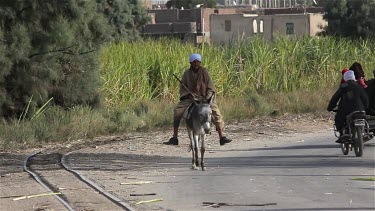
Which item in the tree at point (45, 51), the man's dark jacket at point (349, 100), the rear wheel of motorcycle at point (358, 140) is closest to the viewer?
the rear wheel of motorcycle at point (358, 140)

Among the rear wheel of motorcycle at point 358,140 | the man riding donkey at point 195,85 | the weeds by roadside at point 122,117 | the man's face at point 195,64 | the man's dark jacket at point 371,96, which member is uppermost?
the man's face at point 195,64

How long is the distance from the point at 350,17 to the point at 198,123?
131ft

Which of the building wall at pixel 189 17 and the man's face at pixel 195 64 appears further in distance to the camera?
the building wall at pixel 189 17

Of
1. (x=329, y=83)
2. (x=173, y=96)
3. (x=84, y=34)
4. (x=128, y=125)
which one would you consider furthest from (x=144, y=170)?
(x=329, y=83)

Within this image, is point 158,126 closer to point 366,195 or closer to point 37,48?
point 37,48

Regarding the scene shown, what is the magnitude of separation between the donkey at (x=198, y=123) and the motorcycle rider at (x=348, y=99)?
3.10m

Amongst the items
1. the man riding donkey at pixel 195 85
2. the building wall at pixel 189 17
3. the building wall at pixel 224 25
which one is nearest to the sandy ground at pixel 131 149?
the man riding donkey at pixel 195 85

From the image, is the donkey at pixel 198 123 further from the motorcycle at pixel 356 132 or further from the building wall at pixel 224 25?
the building wall at pixel 224 25

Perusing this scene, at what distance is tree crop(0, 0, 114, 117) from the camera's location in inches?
958

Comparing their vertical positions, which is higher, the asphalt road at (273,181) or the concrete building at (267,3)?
the asphalt road at (273,181)

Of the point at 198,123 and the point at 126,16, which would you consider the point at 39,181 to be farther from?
the point at 126,16

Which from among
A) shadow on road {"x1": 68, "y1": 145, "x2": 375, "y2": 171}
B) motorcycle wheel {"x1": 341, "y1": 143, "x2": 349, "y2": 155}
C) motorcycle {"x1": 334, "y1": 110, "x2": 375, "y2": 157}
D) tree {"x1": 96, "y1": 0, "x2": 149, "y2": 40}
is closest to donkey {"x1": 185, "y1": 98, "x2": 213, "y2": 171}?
shadow on road {"x1": 68, "y1": 145, "x2": 375, "y2": 171}

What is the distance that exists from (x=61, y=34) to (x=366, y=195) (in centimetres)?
1402

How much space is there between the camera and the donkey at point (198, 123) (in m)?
15.9
